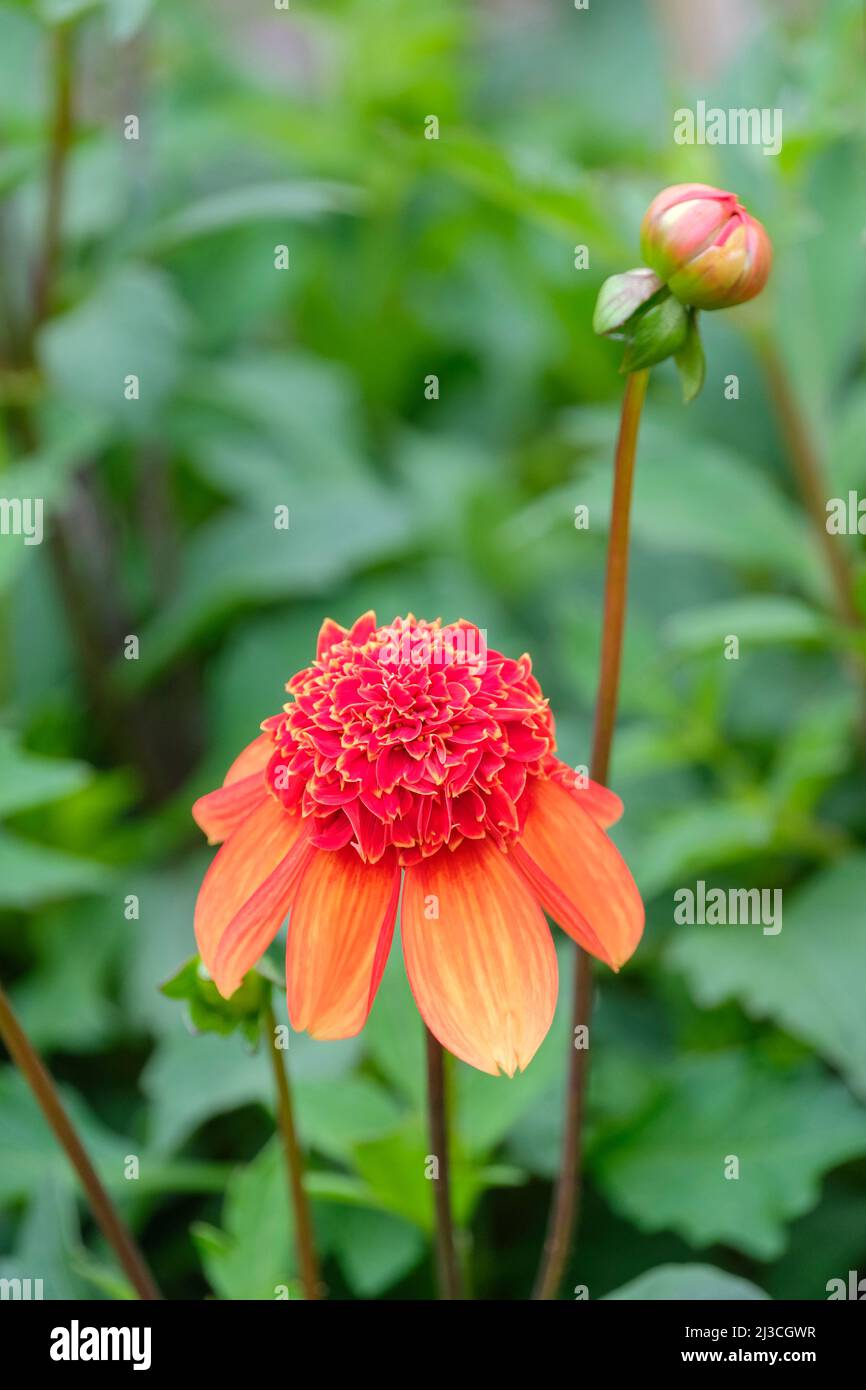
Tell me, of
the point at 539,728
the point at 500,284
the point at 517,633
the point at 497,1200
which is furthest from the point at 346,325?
the point at 539,728

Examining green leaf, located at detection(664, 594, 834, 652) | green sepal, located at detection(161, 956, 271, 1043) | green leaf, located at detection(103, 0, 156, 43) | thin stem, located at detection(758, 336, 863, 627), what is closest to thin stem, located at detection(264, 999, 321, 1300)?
green sepal, located at detection(161, 956, 271, 1043)

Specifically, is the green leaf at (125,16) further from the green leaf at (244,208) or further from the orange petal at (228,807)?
the orange petal at (228,807)

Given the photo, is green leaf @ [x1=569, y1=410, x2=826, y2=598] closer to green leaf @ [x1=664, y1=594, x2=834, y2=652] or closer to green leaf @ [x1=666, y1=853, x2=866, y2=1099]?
green leaf @ [x1=664, y1=594, x2=834, y2=652]

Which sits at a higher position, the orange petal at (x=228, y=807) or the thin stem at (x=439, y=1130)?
the orange petal at (x=228, y=807)

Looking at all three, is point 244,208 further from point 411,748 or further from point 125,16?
point 411,748

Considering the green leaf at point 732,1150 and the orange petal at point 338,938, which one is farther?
the green leaf at point 732,1150

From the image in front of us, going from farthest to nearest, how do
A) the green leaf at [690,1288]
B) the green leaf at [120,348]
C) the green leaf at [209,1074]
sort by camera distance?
the green leaf at [120,348] → the green leaf at [209,1074] → the green leaf at [690,1288]

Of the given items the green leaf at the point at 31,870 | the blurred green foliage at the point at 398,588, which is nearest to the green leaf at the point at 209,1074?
the blurred green foliage at the point at 398,588
